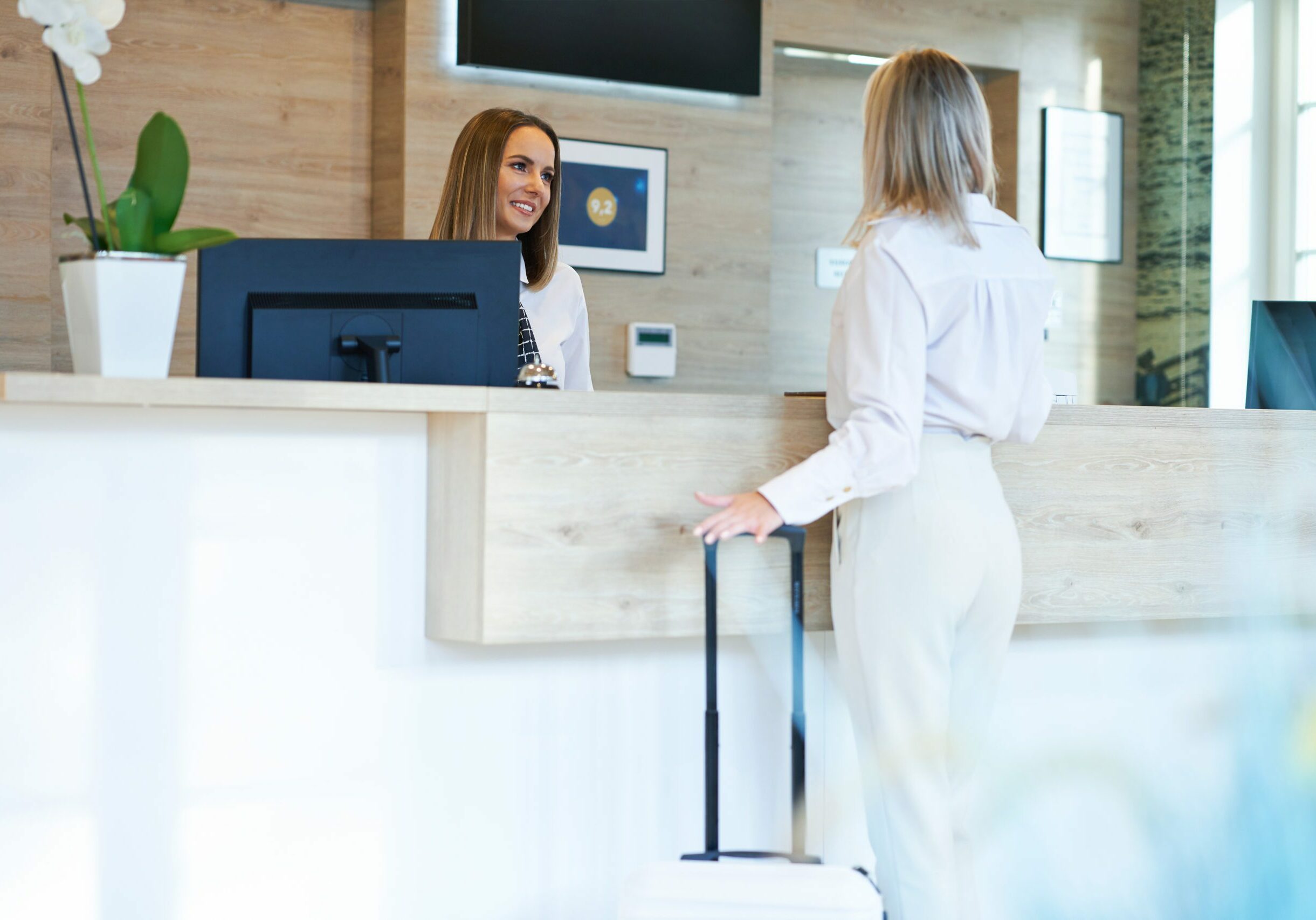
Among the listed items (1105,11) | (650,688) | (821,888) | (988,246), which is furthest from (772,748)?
(1105,11)

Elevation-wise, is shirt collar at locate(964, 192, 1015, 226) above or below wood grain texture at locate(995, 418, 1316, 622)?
above

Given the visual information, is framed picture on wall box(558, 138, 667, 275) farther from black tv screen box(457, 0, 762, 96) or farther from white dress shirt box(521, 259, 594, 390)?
white dress shirt box(521, 259, 594, 390)

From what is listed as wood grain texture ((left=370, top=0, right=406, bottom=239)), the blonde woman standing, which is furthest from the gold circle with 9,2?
the blonde woman standing

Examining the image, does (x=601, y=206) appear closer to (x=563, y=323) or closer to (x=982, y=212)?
(x=563, y=323)

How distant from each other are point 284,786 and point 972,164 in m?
1.14

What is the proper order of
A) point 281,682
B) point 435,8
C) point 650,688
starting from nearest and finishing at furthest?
point 281,682 < point 650,688 < point 435,8

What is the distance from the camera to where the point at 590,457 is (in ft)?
5.53

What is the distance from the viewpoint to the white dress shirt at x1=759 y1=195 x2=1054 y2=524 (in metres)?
1.49

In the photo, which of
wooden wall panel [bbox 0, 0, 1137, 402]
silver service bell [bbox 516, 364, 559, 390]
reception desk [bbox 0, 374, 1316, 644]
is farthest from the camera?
wooden wall panel [bbox 0, 0, 1137, 402]

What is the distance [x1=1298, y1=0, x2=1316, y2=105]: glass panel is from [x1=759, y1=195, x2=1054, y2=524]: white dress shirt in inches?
138

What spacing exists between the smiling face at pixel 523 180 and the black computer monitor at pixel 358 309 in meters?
0.84

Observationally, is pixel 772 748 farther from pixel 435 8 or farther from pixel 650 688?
pixel 435 8

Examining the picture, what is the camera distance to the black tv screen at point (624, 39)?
3.47 m

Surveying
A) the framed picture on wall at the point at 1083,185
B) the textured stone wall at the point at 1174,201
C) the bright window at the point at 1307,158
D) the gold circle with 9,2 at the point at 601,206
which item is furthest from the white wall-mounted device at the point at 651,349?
the bright window at the point at 1307,158
